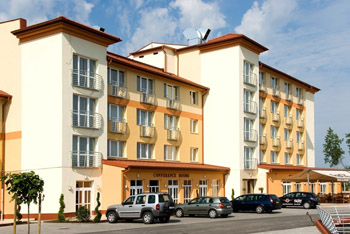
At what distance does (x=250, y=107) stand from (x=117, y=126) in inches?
614

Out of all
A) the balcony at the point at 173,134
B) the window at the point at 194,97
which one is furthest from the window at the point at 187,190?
the window at the point at 194,97

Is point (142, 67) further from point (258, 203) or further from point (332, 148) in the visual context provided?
point (332, 148)

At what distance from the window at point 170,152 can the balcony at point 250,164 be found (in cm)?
714

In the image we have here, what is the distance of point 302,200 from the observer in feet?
138

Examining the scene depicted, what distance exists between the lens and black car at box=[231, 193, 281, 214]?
35078mm

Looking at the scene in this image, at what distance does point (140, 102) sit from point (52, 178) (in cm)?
1038

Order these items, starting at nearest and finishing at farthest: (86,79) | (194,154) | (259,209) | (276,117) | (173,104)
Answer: (86,79) → (259,209) → (173,104) → (194,154) → (276,117)

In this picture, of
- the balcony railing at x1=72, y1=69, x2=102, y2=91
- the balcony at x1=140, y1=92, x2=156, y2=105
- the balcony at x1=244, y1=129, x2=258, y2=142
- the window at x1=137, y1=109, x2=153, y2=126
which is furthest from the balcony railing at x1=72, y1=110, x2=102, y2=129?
the balcony at x1=244, y1=129, x2=258, y2=142

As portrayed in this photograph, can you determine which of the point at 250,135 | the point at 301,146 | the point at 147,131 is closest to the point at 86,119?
the point at 147,131

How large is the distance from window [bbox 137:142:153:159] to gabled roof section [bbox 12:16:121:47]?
8.75 m

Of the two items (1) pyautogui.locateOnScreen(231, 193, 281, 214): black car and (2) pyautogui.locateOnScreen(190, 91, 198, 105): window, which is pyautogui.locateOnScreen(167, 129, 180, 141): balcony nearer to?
(2) pyautogui.locateOnScreen(190, 91, 198, 105): window

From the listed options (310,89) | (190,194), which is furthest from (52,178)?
(310,89)

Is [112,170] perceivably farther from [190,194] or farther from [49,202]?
[190,194]

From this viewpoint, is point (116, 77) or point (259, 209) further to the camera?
point (116, 77)
